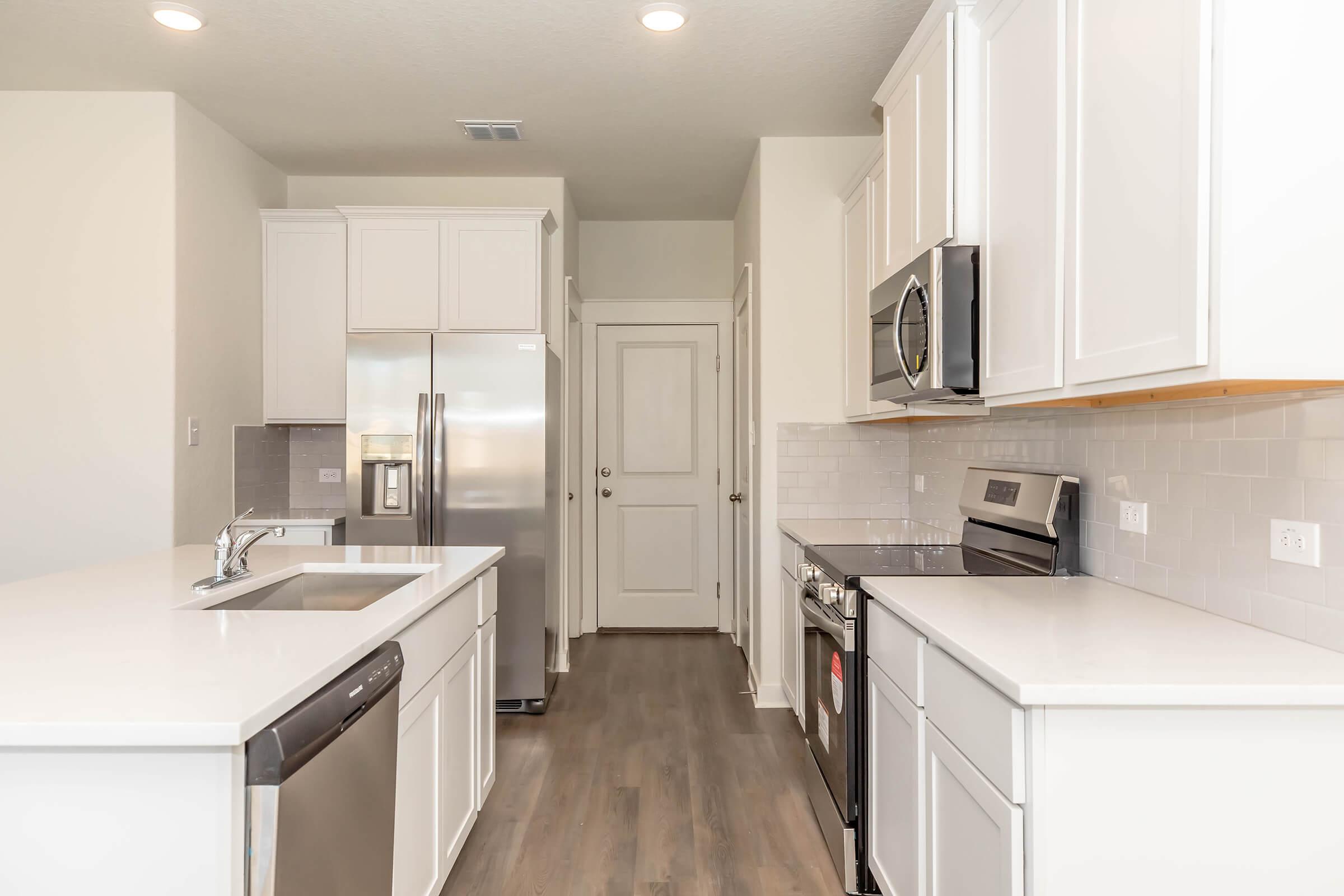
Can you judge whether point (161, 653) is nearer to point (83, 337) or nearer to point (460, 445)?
point (460, 445)

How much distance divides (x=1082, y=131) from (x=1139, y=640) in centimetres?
97

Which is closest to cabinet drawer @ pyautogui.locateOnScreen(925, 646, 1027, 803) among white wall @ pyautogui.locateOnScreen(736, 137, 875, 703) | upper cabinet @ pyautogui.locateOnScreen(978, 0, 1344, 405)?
upper cabinet @ pyautogui.locateOnScreen(978, 0, 1344, 405)

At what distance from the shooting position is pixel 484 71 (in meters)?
3.02

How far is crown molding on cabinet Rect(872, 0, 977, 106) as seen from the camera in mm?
2061

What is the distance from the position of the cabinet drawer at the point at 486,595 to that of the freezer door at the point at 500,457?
0.98m

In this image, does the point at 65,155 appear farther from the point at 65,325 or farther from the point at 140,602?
the point at 140,602

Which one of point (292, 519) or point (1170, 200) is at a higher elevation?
point (1170, 200)

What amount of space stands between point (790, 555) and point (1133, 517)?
1578 mm

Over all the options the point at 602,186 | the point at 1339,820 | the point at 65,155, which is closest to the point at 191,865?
the point at 1339,820

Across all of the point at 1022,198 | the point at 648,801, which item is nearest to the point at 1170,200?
the point at 1022,198

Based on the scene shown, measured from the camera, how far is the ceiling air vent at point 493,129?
3512 mm

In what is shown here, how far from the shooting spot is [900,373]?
243 cm

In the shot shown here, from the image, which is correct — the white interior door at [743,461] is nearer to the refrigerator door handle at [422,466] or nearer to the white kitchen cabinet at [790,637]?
the white kitchen cabinet at [790,637]

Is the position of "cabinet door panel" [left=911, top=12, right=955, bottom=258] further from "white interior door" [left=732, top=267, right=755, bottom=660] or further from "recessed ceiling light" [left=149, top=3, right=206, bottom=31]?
"recessed ceiling light" [left=149, top=3, right=206, bottom=31]
